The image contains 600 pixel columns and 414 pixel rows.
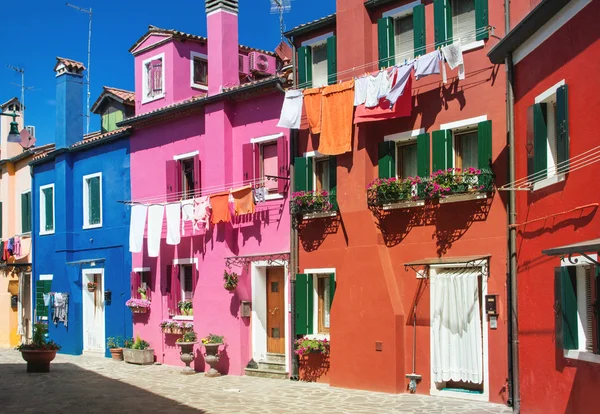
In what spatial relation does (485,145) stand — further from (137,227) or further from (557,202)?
(137,227)

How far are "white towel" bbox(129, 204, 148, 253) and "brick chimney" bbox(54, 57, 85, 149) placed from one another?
21.0 feet

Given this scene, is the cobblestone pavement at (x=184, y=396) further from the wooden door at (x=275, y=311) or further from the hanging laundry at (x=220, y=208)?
the hanging laundry at (x=220, y=208)

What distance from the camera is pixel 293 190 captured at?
1750 centimetres

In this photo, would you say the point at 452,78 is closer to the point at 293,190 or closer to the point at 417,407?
the point at 293,190

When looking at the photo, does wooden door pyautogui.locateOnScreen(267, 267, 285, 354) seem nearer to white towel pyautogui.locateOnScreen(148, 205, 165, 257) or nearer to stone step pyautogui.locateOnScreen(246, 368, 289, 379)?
stone step pyautogui.locateOnScreen(246, 368, 289, 379)

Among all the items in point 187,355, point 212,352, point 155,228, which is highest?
point 155,228

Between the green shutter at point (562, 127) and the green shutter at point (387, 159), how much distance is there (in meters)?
4.98

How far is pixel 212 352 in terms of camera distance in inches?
732

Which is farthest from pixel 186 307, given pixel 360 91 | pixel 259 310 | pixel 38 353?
pixel 360 91

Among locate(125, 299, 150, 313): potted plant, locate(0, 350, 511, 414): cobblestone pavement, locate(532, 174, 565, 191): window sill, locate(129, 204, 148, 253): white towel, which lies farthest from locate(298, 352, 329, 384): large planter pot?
locate(532, 174, 565, 191): window sill

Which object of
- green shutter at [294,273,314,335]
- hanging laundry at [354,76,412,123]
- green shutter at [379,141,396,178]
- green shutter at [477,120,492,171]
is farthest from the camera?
green shutter at [294,273,314,335]

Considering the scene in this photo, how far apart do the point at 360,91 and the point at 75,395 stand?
28.4ft

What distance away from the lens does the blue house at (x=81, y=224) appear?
76.6 feet

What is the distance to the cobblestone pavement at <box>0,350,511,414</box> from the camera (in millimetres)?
13562
